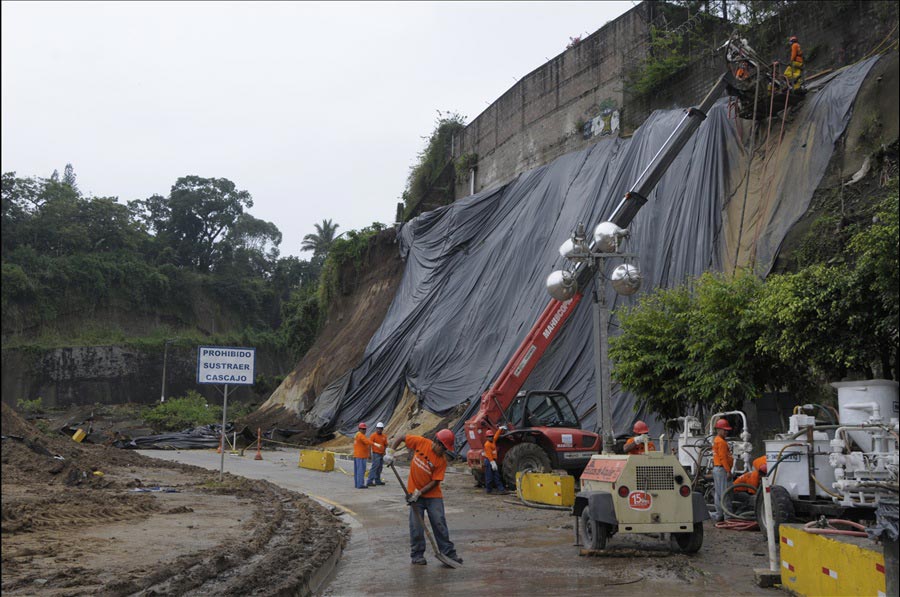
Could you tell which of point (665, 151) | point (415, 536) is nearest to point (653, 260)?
point (665, 151)

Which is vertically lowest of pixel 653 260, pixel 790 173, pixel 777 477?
pixel 777 477

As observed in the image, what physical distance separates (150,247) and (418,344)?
5610cm

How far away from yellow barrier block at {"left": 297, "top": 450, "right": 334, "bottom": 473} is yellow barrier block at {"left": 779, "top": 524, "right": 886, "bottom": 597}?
16.3 m

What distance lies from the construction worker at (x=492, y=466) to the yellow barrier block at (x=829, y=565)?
8679 millimetres

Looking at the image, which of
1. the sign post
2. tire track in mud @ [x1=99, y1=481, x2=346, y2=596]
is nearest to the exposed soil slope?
the sign post

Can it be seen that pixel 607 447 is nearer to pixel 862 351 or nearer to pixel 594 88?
pixel 862 351

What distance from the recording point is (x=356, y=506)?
1405 centimetres

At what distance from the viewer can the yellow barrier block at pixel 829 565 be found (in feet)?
18.4

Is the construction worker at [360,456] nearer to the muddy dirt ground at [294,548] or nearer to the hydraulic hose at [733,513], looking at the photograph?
the muddy dirt ground at [294,548]

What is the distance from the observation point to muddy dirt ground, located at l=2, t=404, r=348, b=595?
6.89m

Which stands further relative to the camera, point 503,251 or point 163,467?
point 503,251

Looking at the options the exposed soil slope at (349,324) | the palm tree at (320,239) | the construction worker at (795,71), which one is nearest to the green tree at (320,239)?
the palm tree at (320,239)

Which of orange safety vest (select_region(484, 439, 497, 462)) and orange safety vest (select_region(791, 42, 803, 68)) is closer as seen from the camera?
orange safety vest (select_region(484, 439, 497, 462))

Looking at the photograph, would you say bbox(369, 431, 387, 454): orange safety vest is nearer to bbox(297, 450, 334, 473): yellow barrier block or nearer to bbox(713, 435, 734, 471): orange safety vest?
bbox(297, 450, 334, 473): yellow barrier block
